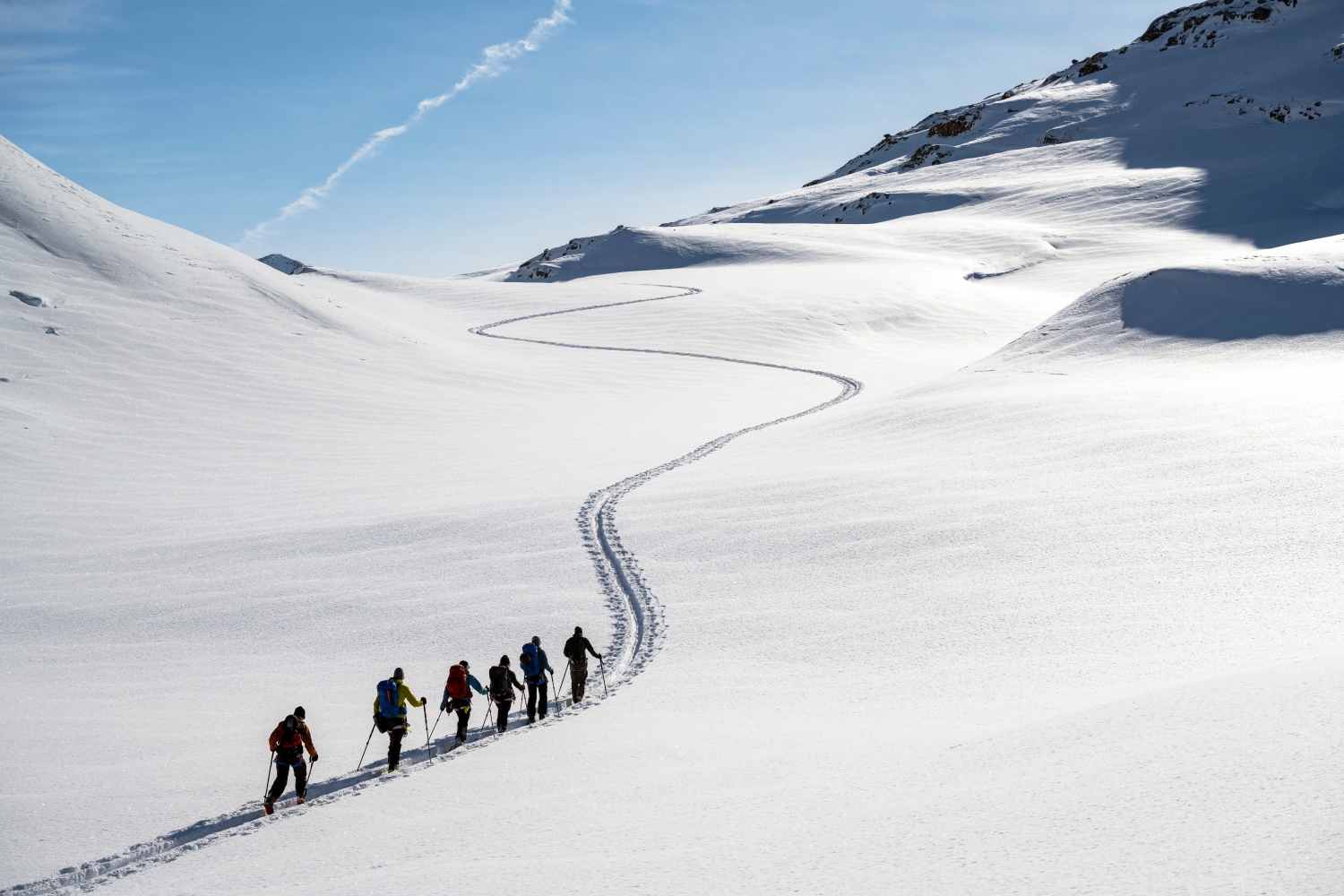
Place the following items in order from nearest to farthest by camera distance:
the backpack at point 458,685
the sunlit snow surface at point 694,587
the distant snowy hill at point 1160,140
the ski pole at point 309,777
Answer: the sunlit snow surface at point 694,587, the ski pole at point 309,777, the backpack at point 458,685, the distant snowy hill at point 1160,140

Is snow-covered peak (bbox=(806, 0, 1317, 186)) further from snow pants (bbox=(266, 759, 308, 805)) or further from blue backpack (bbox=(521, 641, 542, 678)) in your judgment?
snow pants (bbox=(266, 759, 308, 805))

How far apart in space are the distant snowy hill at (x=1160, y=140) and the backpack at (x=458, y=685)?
50512 mm

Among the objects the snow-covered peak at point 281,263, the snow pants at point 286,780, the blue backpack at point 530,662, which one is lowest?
the snow pants at point 286,780

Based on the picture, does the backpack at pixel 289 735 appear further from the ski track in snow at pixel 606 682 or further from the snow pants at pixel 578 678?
the snow pants at pixel 578 678

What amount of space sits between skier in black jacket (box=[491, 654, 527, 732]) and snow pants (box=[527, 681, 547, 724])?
152 millimetres

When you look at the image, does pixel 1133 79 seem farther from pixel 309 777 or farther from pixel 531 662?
pixel 309 777

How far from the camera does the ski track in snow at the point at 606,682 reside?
629cm

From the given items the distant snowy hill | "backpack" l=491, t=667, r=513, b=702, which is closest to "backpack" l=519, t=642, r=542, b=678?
"backpack" l=491, t=667, r=513, b=702

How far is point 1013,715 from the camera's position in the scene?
24.8ft

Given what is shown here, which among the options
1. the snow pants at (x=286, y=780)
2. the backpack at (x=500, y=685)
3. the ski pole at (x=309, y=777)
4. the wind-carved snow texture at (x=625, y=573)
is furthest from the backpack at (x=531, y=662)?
the snow pants at (x=286, y=780)

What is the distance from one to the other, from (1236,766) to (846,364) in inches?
1154

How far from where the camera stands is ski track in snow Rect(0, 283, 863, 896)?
6285 millimetres

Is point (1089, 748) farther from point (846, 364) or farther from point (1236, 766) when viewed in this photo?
point (846, 364)

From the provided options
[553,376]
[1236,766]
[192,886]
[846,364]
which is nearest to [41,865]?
[192,886]
